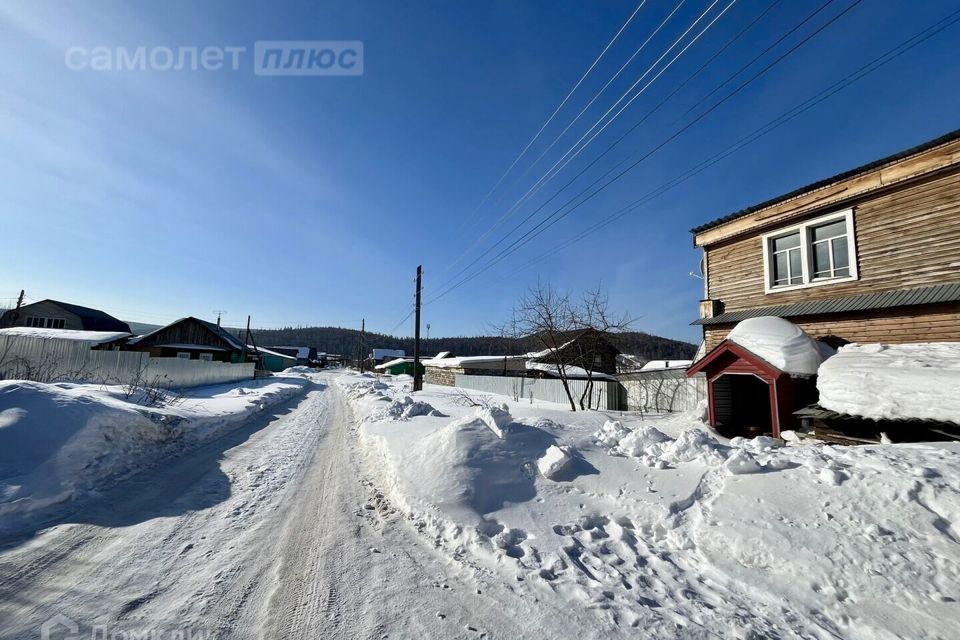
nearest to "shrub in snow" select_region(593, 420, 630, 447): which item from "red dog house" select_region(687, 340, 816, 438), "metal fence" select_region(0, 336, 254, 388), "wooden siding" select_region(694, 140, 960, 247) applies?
"red dog house" select_region(687, 340, 816, 438)

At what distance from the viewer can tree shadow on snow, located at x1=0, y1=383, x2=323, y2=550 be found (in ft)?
15.2

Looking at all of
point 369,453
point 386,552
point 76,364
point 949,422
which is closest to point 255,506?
point 386,552

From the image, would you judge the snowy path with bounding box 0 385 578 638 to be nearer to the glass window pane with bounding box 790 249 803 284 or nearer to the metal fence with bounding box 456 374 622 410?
the glass window pane with bounding box 790 249 803 284

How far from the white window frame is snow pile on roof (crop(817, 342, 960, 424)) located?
2.56m

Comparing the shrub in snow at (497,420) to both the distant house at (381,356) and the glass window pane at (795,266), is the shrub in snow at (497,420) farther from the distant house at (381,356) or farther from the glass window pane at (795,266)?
the distant house at (381,356)

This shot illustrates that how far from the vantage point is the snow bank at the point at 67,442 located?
524cm

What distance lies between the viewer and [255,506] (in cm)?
534

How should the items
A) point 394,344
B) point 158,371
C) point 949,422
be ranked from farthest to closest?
point 394,344 → point 158,371 → point 949,422

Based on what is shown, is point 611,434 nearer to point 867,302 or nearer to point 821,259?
point 867,302

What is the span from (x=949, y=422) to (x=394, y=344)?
563 feet

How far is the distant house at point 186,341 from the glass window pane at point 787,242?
3899 cm

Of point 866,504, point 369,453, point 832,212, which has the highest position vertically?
point 832,212

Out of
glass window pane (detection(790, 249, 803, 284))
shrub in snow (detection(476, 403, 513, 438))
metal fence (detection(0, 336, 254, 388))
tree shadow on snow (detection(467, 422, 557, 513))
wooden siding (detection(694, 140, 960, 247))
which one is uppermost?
wooden siding (detection(694, 140, 960, 247))

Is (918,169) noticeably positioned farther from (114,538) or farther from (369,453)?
(114,538)
